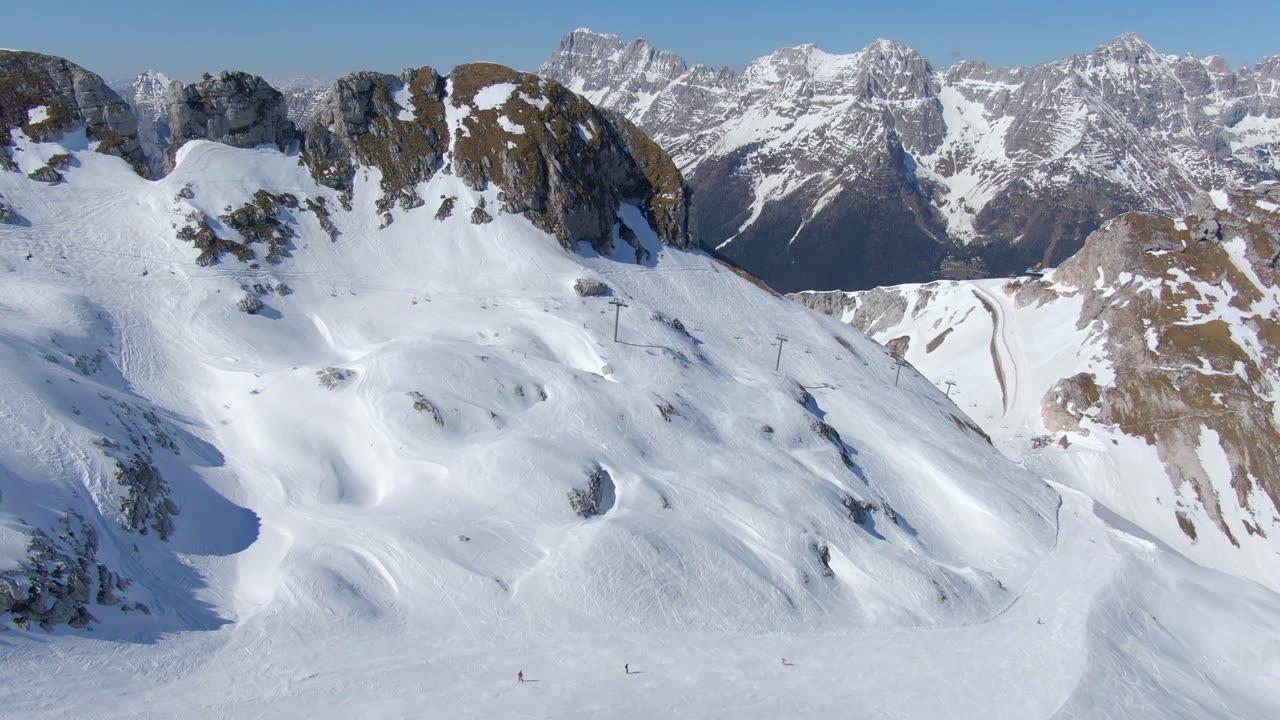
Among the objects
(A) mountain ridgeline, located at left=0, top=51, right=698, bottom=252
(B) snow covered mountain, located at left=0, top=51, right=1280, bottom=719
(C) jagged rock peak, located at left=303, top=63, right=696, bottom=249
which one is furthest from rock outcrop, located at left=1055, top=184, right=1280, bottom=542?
(A) mountain ridgeline, located at left=0, top=51, right=698, bottom=252

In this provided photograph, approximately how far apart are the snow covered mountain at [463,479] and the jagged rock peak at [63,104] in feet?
1.56

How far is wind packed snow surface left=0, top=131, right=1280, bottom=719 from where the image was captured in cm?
4119

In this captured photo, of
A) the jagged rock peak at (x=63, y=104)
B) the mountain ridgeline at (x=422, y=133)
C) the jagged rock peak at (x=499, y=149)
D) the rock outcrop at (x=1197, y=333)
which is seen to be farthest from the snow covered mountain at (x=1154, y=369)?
the jagged rock peak at (x=63, y=104)

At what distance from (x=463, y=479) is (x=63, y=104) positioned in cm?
8064

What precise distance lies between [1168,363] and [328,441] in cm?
15503

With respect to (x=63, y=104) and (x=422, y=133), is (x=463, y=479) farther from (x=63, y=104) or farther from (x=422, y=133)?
Answer: (x=63, y=104)

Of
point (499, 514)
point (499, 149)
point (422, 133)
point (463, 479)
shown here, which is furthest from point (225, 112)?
point (499, 514)

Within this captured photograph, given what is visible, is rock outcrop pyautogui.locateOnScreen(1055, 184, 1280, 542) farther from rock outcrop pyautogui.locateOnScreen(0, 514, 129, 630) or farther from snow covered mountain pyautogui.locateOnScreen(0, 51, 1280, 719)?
rock outcrop pyautogui.locateOnScreen(0, 514, 129, 630)

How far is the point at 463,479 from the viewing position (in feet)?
189

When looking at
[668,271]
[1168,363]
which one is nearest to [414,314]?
[668,271]

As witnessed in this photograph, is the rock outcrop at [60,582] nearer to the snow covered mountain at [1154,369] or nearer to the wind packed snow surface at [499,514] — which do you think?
the wind packed snow surface at [499,514]

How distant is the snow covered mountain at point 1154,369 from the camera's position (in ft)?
403

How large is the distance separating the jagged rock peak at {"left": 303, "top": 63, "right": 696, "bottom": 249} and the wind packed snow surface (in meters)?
10.9

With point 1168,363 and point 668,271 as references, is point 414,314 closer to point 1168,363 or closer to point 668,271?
point 668,271
